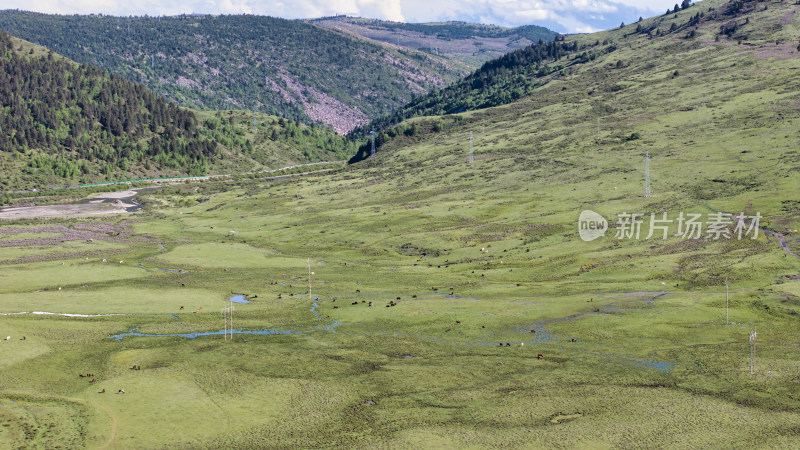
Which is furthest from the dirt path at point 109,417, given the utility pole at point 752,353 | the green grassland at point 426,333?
the utility pole at point 752,353

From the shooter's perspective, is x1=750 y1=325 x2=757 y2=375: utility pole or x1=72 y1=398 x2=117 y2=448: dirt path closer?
x1=72 y1=398 x2=117 y2=448: dirt path

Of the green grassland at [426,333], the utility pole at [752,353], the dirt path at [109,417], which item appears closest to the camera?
the dirt path at [109,417]

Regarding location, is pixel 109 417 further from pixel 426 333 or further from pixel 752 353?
pixel 752 353

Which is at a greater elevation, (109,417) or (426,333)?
(109,417)

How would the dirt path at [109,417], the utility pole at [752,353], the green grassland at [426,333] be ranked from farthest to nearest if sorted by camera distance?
the utility pole at [752,353]
the green grassland at [426,333]
the dirt path at [109,417]

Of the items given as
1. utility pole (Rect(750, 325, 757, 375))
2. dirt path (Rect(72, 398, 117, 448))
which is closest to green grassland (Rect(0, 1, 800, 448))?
dirt path (Rect(72, 398, 117, 448))

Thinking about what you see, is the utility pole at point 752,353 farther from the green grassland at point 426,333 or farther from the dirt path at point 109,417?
the dirt path at point 109,417

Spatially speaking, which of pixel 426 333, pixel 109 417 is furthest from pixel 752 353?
pixel 109 417

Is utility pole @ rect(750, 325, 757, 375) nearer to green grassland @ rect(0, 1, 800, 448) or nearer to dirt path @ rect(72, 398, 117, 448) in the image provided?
green grassland @ rect(0, 1, 800, 448)

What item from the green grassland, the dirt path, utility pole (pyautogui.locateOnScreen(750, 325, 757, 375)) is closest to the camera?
the dirt path
